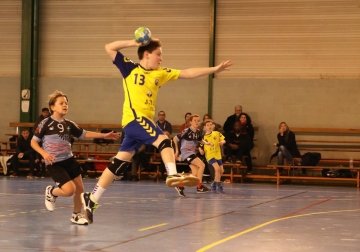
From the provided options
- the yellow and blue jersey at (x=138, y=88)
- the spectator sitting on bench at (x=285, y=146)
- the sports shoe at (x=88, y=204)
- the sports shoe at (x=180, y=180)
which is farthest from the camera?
the spectator sitting on bench at (x=285, y=146)

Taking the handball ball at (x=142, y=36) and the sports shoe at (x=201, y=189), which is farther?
the sports shoe at (x=201, y=189)

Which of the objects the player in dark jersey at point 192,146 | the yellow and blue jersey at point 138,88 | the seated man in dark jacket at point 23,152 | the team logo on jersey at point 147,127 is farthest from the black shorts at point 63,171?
the seated man in dark jacket at point 23,152

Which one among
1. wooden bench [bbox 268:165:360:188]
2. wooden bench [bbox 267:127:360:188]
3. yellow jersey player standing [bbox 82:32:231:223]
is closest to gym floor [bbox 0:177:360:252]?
yellow jersey player standing [bbox 82:32:231:223]

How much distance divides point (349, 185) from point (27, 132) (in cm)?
1101

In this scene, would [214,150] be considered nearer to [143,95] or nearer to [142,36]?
[143,95]

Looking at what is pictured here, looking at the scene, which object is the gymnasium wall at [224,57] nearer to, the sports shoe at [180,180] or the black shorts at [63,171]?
the black shorts at [63,171]

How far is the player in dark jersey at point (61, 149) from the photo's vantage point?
1024 cm

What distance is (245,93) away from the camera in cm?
2522

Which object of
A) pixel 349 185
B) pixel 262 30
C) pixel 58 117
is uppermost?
pixel 262 30

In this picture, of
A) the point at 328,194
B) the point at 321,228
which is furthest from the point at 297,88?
the point at 321,228

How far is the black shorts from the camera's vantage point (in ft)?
33.6

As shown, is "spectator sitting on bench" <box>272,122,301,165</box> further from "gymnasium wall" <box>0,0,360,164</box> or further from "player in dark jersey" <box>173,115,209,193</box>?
"player in dark jersey" <box>173,115,209,193</box>

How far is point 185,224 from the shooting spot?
10.6 m

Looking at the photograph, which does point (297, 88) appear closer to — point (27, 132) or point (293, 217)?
point (27, 132)
